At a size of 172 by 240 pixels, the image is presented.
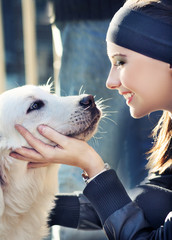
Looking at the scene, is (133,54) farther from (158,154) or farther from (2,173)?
(2,173)

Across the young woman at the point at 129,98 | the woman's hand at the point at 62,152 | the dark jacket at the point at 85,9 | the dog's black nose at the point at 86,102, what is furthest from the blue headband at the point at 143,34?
the dark jacket at the point at 85,9

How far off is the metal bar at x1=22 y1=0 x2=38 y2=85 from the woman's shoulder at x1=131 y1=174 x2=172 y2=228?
3.93 meters

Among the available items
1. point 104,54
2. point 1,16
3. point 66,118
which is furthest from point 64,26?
point 1,16

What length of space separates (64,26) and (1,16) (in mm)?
3557

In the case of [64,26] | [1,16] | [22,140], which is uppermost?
[64,26]

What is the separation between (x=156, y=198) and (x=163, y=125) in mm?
375

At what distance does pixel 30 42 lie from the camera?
229 inches

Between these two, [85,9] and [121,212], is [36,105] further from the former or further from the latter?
[85,9]

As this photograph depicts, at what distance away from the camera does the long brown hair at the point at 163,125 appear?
5.28 feet

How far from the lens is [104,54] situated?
2.61m

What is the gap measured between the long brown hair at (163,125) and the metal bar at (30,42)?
3.90 m

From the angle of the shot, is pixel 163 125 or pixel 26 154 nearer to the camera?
pixel 26 154

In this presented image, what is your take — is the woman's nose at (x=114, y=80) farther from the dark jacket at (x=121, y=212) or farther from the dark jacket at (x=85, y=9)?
the dark jacket at (x=85, y=9)

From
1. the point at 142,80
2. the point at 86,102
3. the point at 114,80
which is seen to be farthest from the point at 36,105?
the point at 142,80
